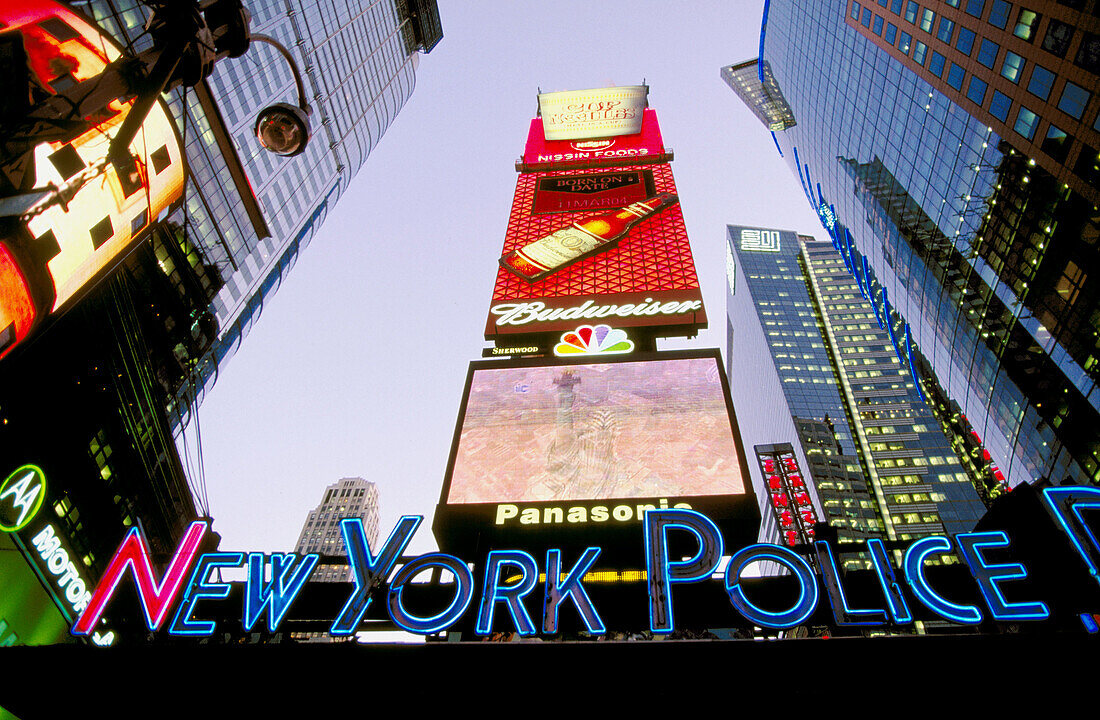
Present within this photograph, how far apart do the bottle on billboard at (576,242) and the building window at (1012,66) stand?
3628 centimetres

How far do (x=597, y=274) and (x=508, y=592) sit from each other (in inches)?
561

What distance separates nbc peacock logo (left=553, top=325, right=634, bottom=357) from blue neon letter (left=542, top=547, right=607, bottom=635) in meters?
9.18

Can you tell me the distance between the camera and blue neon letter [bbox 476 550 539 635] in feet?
29.3

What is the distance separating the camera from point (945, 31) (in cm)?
4912

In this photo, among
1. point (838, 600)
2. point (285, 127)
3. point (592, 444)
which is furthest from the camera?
point (592, 444)

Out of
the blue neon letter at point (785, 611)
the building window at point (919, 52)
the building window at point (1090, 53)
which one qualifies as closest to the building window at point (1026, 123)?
the building window at point (1090, 53)

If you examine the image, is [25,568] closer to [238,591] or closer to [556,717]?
[238,591]

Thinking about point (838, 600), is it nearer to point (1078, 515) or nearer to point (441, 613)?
point (1078, 515)

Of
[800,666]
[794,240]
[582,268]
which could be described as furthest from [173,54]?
[794,240]

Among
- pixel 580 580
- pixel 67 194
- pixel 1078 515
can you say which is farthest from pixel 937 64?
pixel 67 194

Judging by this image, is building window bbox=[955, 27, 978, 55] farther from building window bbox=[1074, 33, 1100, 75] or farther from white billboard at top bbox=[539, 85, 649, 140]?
white billboard at top bbox=[539, 85, 649, 140]

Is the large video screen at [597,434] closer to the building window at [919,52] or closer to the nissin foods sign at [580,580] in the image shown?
the nissin foods sign at [580,580]

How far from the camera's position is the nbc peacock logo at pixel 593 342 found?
1830 cm

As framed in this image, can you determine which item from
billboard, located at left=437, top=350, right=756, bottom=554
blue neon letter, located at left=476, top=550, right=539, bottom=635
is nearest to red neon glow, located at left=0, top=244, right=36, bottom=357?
billboard, located at left=437, top=350, right=756, bottom=554
